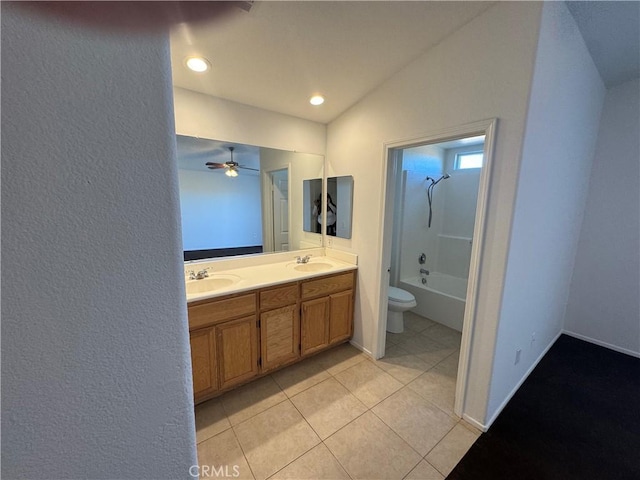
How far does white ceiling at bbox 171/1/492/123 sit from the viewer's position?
1.44 m

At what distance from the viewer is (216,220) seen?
233cm

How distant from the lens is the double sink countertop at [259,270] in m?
1.95

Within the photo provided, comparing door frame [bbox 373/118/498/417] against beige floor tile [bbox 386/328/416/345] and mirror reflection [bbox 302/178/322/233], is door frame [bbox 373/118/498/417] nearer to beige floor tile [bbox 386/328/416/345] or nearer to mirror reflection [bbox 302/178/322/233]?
beige floor tile [bbox 386/328/416/345]

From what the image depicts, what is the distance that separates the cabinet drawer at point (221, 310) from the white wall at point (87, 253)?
4.18 feet

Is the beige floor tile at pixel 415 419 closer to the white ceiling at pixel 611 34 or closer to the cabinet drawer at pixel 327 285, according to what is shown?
the cabinet drawer at pixel 327 285

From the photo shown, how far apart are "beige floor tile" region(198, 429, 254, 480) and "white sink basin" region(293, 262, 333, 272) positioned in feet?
4.38

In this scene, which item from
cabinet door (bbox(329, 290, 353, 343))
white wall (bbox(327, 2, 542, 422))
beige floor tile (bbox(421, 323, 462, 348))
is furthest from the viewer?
beige floor tile (bbox(421, 323, 462, 348))

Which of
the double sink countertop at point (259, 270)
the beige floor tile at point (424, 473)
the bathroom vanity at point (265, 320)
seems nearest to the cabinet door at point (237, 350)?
the bathroom vanity at point (265, 320)

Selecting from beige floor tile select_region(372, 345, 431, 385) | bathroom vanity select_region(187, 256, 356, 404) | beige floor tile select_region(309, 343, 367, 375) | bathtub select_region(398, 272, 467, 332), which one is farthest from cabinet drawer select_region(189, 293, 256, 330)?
bathtub select_region(398, 272, 467, 332)

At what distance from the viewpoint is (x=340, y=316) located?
2.51 m

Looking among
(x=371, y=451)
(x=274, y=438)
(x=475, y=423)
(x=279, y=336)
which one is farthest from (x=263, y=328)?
(x=475, y=423)

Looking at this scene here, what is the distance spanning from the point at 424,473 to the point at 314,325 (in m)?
1.20

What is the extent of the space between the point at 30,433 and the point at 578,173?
3452 millimetres

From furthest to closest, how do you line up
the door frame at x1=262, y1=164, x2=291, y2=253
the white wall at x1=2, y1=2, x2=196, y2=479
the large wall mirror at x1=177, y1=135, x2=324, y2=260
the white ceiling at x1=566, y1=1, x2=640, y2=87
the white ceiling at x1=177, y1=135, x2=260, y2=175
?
the door frame at x1=262, y1=164, x2=291, y2=253, the large wall mirror at x1=177, y1=135, x2=324, y2=260, the white ceiling at x1=177, y1=135, x2=260, y2=175, the white ceiling at x1=566, y1=1, x2=640, y2=87, the white wall at x1=2, y1=2, x2=196, y2=479
